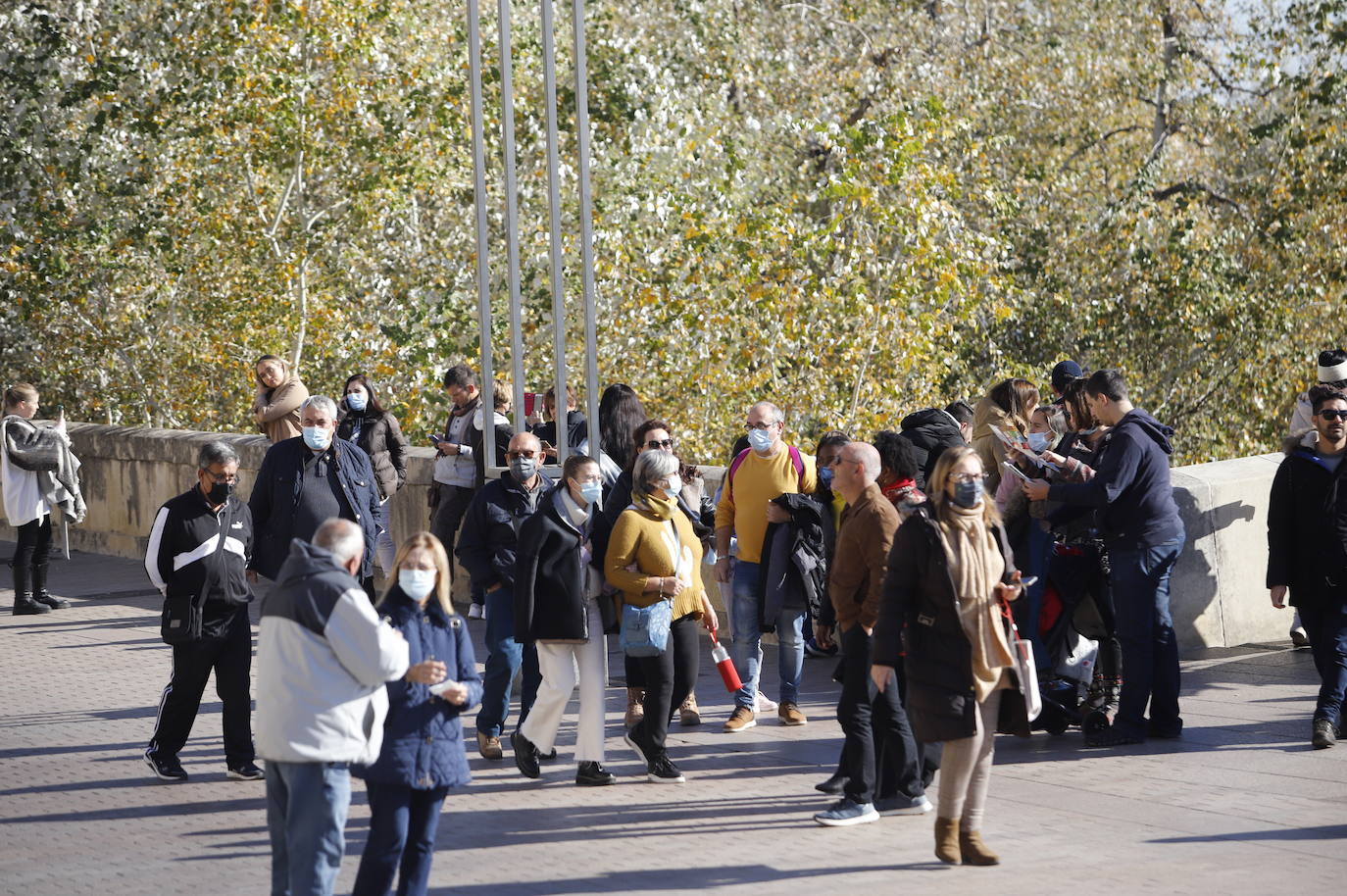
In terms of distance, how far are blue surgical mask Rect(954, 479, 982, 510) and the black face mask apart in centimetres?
368

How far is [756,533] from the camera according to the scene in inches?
398

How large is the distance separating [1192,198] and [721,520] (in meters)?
16.8

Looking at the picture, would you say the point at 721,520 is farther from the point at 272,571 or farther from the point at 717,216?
the point at 717,216

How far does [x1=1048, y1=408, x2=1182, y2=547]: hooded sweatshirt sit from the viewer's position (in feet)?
30.0

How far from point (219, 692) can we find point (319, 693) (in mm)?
3218

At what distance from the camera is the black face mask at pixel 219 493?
9070 mm

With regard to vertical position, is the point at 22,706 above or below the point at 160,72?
below

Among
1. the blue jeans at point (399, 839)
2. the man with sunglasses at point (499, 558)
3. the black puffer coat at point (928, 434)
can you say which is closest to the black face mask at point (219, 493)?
the man with sunglasses at point (499, 558)

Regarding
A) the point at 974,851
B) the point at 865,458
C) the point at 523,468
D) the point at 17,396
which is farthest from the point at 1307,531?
the point at 17,396

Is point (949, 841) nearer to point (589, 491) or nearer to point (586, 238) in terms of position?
point (589, 491)

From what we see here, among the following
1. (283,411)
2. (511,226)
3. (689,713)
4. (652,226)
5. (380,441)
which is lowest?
(689,713)

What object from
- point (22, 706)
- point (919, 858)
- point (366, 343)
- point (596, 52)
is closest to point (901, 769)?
point (919, 858)

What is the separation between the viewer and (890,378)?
19.3 metres

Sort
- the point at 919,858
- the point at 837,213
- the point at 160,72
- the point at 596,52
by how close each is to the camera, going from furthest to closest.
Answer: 1. the point at 596,52
2. the point at 160,72
3. the point at 837,213
4. the point at 919,858
